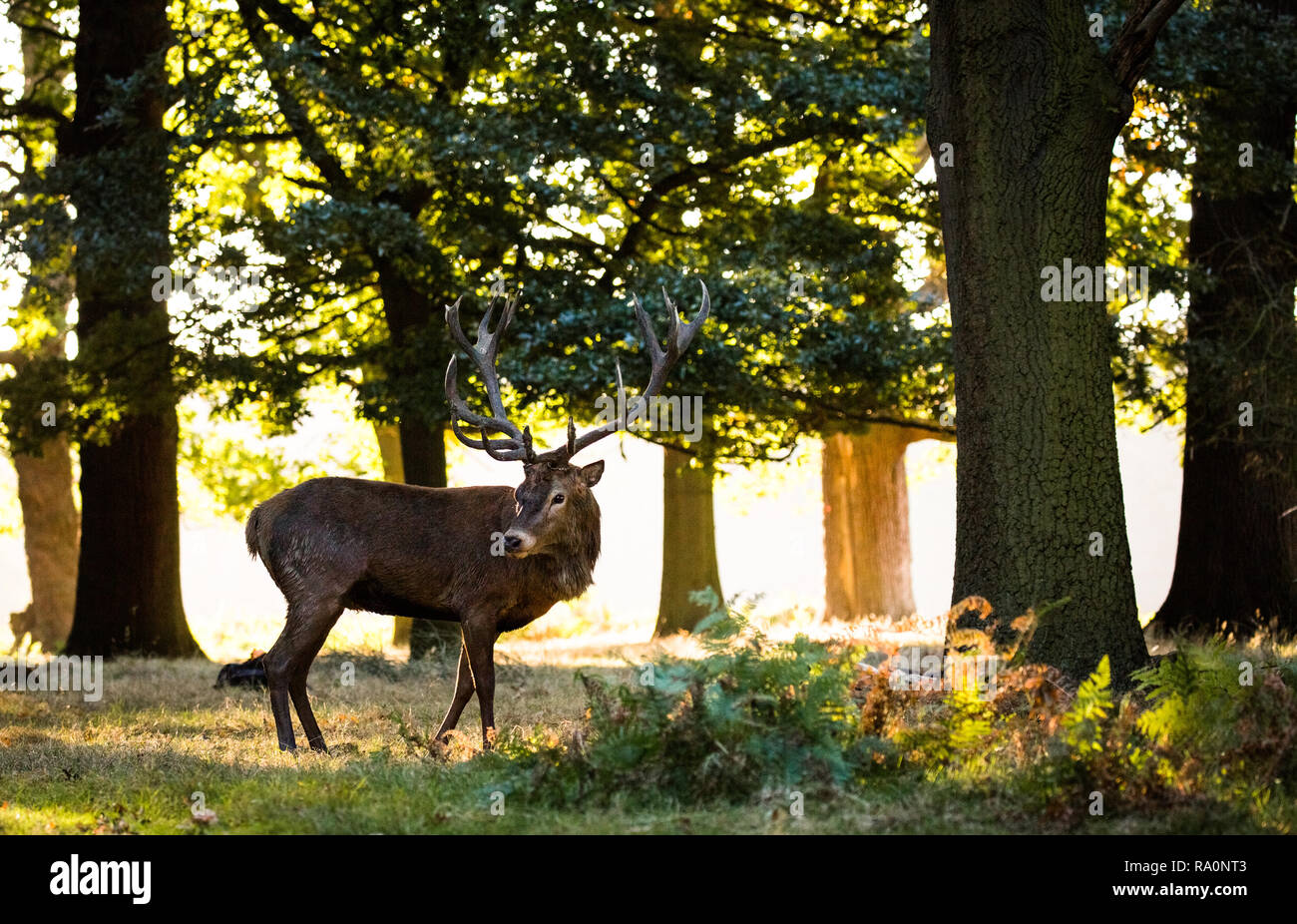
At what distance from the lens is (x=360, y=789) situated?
20.9ft

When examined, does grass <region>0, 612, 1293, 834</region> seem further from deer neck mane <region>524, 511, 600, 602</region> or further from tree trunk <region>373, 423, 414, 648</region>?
tree trunk <region>373, 423, 414, 648</region>

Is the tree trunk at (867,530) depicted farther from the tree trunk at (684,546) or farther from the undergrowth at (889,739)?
the undergrowth at (889,739)

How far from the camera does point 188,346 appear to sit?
48.0 ft

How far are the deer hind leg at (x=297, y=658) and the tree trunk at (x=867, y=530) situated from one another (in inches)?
556

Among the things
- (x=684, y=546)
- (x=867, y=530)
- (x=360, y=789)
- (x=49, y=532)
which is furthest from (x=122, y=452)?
(x=867, y=530)

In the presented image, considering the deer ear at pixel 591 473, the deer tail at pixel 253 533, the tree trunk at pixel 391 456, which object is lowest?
the deer tail at pixel 253 533

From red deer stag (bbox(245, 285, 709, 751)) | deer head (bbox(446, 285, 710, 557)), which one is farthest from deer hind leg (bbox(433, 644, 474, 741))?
deer head (bbox(446, 285, 710, 557))

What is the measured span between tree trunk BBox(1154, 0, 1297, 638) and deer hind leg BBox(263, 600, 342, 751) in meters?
8.52

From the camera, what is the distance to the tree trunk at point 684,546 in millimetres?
18859

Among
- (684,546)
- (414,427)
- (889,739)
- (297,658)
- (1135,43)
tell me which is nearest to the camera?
(889,739)

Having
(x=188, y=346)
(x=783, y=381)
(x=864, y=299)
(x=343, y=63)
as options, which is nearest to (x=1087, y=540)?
(x=783, y=381)

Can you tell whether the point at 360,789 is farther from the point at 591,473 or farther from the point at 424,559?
the point at 591,473

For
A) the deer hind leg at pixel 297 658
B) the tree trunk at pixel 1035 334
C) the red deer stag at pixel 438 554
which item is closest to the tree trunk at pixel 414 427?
the red deer stag at pixel 438 554

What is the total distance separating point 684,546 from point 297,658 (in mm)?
10842
